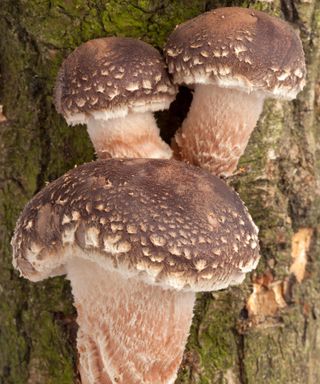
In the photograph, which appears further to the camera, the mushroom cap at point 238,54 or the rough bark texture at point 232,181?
the rough bark texture at point 232,181

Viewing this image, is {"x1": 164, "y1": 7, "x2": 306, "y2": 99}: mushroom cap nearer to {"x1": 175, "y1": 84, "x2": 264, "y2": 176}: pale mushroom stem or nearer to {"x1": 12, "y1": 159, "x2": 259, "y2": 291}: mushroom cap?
{"x1": 175, "y1": 84, "x2": 264, "y2": 176}: pale mushroom stem

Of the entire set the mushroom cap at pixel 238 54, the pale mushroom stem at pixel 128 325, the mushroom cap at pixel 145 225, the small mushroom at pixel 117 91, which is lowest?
the pale mushroom stem at pixel 128 325

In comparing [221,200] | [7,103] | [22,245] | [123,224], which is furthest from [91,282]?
[7,103]

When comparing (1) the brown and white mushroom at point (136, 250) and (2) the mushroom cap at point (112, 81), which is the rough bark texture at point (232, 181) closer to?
(2) the mushroom cap at point (112, 81)

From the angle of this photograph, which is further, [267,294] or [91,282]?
[267,294]

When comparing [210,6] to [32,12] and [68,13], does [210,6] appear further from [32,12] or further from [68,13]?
[32,12]

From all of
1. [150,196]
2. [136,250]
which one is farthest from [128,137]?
[136,250]

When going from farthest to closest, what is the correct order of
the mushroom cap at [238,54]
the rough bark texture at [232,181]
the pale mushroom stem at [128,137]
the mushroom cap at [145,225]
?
the rough bark texture at [232,181], the pale mushroom stem at [128,137], the mushroom cap at [238,54], the mushroom cap at [145,225]

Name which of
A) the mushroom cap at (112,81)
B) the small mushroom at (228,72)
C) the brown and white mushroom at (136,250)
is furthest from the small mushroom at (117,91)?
the brown and white mushroom at (136,250)
